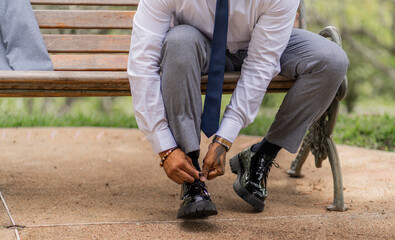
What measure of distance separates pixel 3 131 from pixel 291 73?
9.22 ft

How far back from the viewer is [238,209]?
219 centimetres

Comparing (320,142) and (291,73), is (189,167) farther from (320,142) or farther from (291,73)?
(320,142)

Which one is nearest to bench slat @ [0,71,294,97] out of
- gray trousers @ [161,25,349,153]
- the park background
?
gray trousers @ [161,25,349,153]

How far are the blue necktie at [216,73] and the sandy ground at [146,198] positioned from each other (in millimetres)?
420

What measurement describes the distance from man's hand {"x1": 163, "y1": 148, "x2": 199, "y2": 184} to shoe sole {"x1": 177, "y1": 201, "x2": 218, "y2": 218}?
10cm

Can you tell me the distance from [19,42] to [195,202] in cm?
144

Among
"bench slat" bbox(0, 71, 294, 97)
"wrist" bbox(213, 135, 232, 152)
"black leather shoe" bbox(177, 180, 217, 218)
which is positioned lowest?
"black leather shoe" bbox(177, 180, 217, 218)

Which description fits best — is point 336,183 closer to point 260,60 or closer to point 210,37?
point 260,60

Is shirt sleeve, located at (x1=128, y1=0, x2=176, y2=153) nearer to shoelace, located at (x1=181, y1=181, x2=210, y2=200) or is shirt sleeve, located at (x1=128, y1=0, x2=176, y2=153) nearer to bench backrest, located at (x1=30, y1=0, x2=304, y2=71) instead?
shoelace, located at (x1=181, y1=181, x2=210, y2=200)

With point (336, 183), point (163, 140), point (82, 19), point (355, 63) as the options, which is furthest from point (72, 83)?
point (355, 63)

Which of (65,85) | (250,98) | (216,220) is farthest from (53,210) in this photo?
(250,98)

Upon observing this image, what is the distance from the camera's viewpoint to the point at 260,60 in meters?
2.05

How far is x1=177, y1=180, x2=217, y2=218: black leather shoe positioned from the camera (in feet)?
6.15

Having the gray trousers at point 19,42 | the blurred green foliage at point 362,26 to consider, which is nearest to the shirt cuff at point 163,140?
the gray trousers at point 19,42
